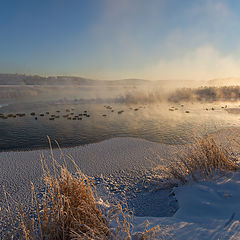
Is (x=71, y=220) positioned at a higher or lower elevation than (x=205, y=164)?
lower

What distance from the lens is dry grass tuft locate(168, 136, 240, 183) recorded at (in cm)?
464

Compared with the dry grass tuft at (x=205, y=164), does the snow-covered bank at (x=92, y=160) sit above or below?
below

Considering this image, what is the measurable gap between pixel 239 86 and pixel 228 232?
4093 centimetres

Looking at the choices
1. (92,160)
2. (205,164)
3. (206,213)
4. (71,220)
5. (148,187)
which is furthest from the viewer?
(92,160)

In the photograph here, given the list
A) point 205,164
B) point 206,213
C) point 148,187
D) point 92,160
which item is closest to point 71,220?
point 206,213

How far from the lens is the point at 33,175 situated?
599cm

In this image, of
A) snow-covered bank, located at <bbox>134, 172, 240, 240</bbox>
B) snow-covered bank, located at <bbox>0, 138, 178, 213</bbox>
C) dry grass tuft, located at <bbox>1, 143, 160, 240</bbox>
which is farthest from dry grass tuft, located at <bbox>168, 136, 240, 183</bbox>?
dry grass tuft, located at <bbox>1, 143, 160, 240</bbox>

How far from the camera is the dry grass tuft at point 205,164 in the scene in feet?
15.2

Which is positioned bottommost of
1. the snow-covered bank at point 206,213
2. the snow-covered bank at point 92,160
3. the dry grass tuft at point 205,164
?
the snow-covered bank at point 92,160

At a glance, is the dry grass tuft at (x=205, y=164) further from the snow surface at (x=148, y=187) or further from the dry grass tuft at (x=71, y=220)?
the dry grass tuft at (x=71, y=220)

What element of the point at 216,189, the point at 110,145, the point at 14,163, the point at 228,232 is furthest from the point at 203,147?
the point at 14,163

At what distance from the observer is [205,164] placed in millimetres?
4535

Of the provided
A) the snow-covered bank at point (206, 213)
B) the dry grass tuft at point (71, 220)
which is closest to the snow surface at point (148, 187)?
the snow-covered bank at point (206, 213)

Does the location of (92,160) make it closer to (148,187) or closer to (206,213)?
(148,187)
